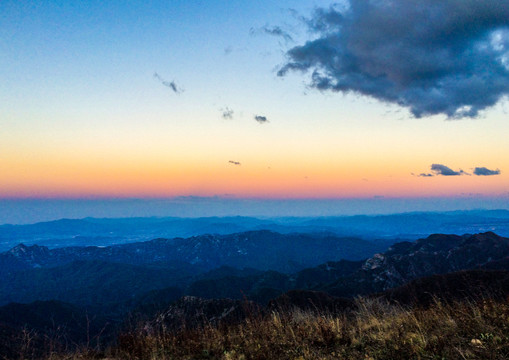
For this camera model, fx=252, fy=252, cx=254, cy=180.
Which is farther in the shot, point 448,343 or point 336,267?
point 336,267

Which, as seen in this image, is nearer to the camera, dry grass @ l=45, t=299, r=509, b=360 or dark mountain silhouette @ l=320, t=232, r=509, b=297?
dry grass @ l=45, t=299, r=509, b=360

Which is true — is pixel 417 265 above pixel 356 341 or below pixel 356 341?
below

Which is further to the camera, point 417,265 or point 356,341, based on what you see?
point 417,265

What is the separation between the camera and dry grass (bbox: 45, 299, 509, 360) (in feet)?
14.2

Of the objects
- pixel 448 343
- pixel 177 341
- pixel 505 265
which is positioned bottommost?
pixel 505 265

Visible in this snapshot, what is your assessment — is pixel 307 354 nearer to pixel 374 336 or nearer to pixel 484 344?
pixel 374 336

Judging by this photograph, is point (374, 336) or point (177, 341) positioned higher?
point (374, 336)

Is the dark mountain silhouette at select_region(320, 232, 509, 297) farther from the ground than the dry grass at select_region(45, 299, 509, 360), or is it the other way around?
the dry grass at select_region(45, 299, 509, 360)

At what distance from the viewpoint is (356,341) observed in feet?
17.2

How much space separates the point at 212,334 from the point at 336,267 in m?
198

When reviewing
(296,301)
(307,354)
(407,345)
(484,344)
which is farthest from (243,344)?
(296,301)

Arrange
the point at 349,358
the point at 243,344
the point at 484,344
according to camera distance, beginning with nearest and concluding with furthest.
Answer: the point at 484,344, the point at 349,358, the point at 243,344

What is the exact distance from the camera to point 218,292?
184 m

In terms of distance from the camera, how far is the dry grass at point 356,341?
4.34 m
